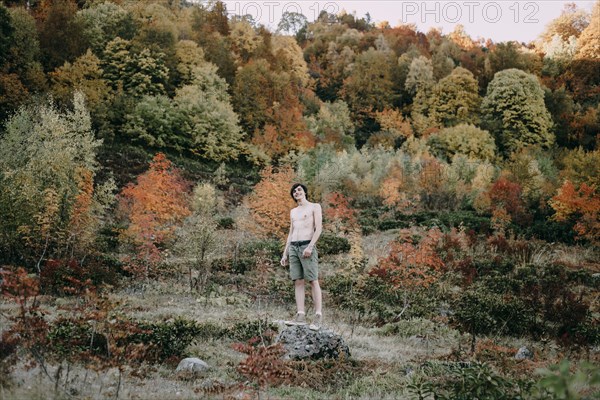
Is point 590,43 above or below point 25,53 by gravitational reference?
above

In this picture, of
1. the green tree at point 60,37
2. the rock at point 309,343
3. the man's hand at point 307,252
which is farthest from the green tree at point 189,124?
the rock at point 309,343

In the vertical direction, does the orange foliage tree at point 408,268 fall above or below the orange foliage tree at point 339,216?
below

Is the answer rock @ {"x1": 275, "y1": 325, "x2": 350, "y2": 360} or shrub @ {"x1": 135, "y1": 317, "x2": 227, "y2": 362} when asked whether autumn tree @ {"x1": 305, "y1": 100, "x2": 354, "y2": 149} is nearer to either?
shrub @ {"x1": 135, "y1": 317, "x2": 227, "y2": 362}

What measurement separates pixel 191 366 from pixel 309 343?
1.52m

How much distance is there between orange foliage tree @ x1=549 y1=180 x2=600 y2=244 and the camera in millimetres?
18625

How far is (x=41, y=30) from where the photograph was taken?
3316 cm

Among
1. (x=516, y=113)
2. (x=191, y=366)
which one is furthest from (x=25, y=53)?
(x=516, y=113)

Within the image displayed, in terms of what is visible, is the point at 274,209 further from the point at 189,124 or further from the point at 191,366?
the point at 189,124

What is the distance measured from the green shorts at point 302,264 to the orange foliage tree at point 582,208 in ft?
53.6

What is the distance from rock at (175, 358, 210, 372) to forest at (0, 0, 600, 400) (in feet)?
0.43

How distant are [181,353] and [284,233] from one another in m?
10.8

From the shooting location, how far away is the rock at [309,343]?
594cm

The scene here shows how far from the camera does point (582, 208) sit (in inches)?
751

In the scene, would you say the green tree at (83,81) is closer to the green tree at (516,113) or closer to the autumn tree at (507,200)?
the autumn tree at (507,200)
